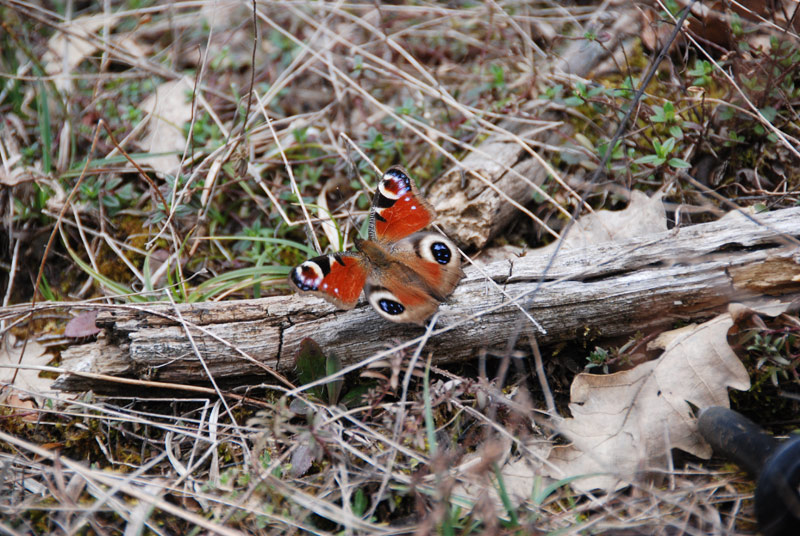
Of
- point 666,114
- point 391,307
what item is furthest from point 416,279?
point 666,114

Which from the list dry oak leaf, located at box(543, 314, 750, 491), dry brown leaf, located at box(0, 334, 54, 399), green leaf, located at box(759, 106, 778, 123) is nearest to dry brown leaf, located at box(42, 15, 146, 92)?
dry brown leaf, located at box(0, 334, 54, 399)

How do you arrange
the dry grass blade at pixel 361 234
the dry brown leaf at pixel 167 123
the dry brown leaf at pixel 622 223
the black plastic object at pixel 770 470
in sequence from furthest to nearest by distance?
the dry brown leaf at pixel 167 123 < the dry brown leaf at pixel 622 223 < the dry grass blade at pixel 361 234 < the black plastic object at pixel 770 470

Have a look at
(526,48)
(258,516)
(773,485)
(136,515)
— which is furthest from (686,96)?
(136,515)

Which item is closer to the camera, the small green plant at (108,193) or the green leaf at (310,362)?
the green leaf at (310,362)

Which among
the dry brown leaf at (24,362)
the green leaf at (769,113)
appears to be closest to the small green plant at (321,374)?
the dry brown leaf at (24,362)

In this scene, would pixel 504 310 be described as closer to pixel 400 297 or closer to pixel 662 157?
pixel 400 297

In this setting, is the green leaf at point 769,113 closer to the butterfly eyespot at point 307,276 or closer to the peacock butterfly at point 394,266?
the peacock butterfly at point 394,266
